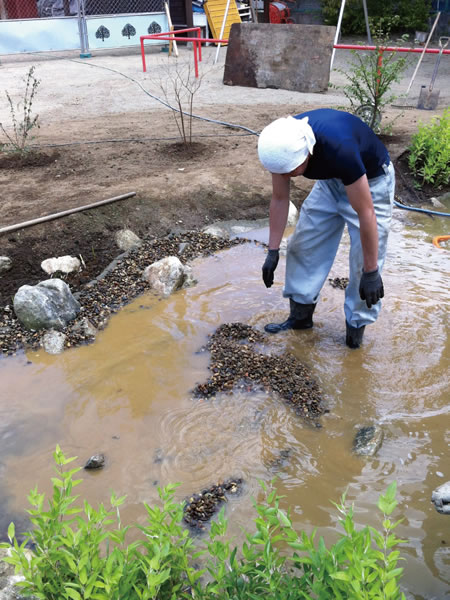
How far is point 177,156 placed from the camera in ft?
22.0

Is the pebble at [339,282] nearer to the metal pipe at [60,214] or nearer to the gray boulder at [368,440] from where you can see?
the gray boulder at [368,440]

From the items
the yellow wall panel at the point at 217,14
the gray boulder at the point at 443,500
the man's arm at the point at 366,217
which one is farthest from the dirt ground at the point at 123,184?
the yellow wall panel at the point at 217,14

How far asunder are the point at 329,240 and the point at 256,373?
0.99m

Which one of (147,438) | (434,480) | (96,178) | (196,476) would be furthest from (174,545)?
(96,178)

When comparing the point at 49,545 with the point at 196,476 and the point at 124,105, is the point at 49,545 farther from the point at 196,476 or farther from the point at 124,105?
the point at 124,105

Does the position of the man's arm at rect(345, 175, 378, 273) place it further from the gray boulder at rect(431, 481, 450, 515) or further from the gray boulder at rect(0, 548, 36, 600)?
the gray boulder at rect(0, 548, 36, 600)

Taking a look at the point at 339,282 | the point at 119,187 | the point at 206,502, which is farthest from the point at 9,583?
the point at 119,187

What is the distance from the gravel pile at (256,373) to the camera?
3.33 m

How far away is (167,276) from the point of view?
4484 mm

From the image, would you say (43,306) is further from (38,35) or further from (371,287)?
(38,35)

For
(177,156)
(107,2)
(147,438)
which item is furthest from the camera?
(107,2)

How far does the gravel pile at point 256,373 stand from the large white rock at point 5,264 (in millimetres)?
1811

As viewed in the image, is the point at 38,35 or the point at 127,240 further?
the point at 38,35

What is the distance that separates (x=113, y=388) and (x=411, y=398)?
183 cm
